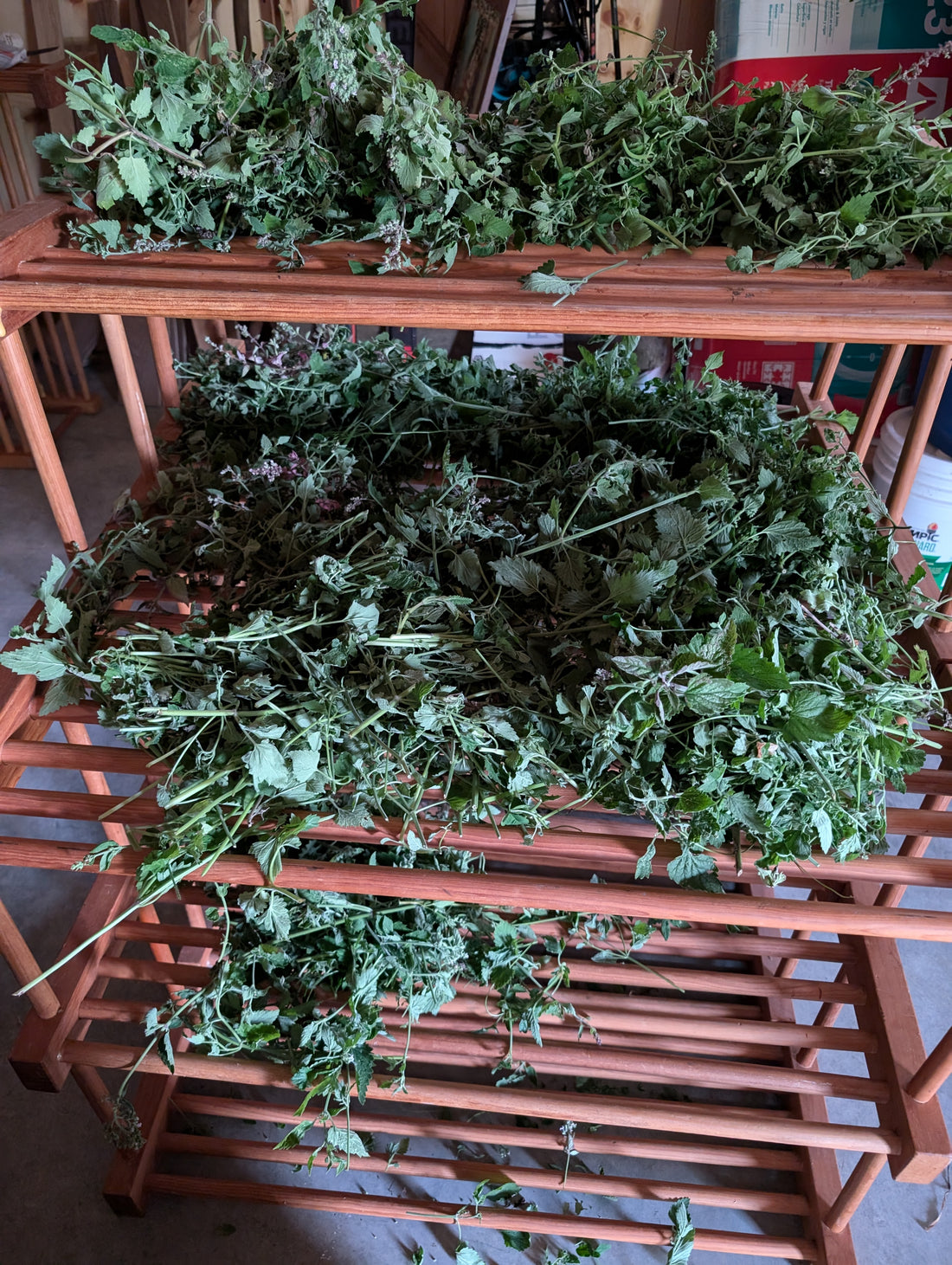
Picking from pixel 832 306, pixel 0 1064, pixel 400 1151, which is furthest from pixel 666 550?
pixel 0 1064

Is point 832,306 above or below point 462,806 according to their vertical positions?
above

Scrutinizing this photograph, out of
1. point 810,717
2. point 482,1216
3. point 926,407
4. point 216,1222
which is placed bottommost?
point 216,1222

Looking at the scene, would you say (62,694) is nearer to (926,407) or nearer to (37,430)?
(37,430)

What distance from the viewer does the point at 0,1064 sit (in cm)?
199

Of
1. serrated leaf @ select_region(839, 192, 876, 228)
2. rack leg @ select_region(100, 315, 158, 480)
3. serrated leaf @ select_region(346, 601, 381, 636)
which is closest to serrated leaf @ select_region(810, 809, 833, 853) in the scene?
serrated leaf @ select_region(346, 601, 381, 636)

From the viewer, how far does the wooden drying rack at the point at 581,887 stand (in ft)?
3.27

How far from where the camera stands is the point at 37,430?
125cm

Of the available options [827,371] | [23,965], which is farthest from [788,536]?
[23,965]

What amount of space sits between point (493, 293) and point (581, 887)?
667mm

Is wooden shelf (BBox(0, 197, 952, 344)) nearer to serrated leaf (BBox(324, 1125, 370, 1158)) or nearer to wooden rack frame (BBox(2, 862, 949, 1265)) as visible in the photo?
wooden rack frame (BBox(2, 862, 949, 1265))

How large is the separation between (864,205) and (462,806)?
0.79m

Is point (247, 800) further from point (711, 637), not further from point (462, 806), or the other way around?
point (711, 637)

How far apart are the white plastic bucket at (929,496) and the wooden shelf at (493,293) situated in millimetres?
1693

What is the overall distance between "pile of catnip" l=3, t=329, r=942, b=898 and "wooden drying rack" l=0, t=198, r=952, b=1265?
0.07m
